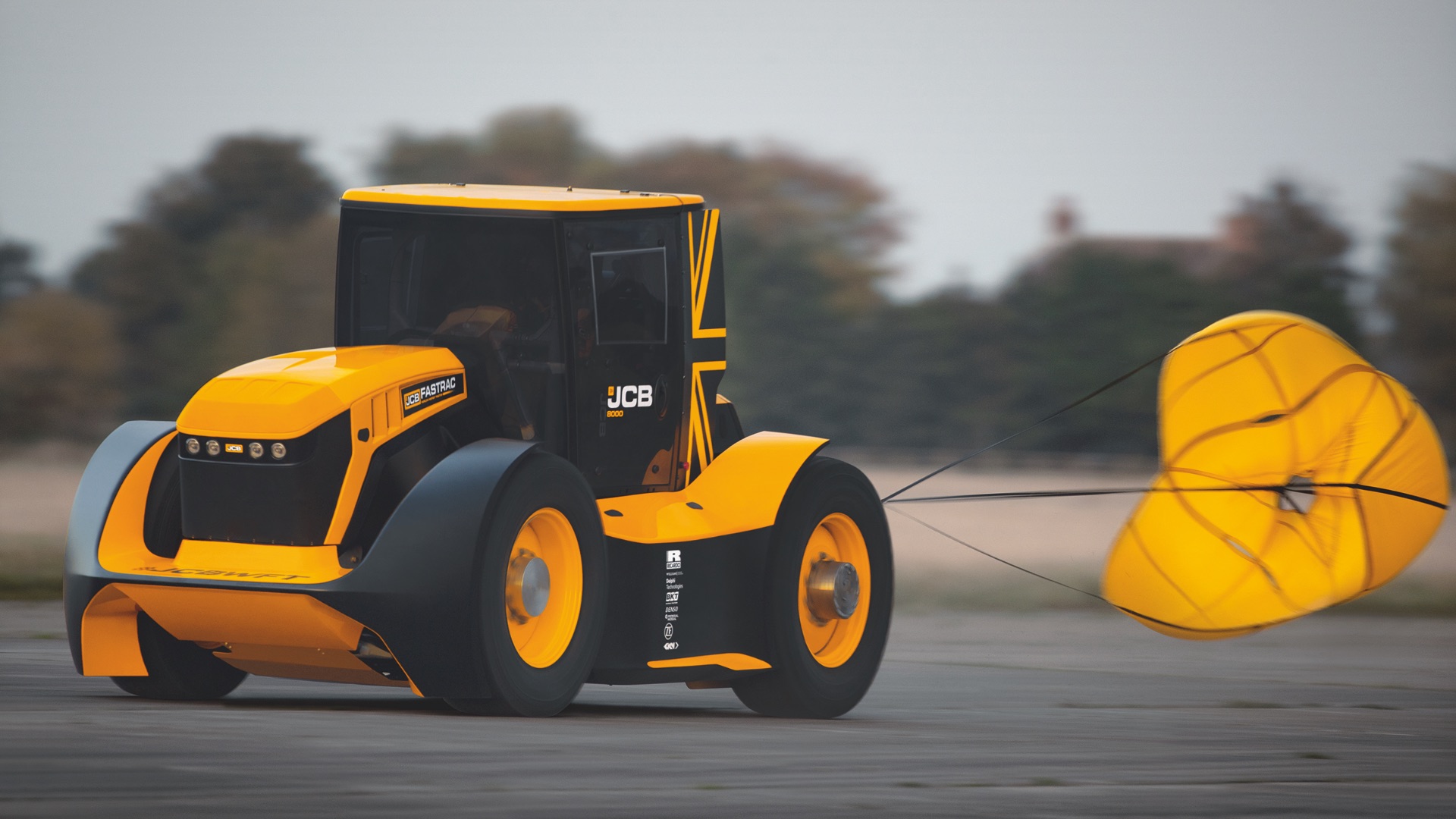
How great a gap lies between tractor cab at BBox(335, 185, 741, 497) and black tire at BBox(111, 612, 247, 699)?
1655 millimetres

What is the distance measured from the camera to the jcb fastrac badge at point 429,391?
29.6 ft

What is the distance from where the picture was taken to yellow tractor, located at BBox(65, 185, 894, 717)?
8.58 metres

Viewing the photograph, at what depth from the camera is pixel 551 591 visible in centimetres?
911

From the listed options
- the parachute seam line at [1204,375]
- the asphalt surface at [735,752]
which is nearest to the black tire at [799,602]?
the asphalt surface at [735,752]

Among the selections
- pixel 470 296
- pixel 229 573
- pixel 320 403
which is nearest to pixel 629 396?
pixel 470 296

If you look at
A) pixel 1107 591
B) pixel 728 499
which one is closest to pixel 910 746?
pixel 728 499

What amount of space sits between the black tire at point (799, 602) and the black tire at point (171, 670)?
2656 mm

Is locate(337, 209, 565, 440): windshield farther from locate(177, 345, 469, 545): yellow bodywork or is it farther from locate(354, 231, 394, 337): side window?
locate(177, 345, 469, 545): yellow bodywork

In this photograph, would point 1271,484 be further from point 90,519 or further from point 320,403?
point 90,519

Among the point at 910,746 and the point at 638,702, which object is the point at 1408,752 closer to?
the point at 910,746

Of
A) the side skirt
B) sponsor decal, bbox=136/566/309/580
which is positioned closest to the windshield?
the side skirt

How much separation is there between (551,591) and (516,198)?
74.9 inches

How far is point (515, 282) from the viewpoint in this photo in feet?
31.3

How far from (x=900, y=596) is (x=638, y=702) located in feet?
41.3
